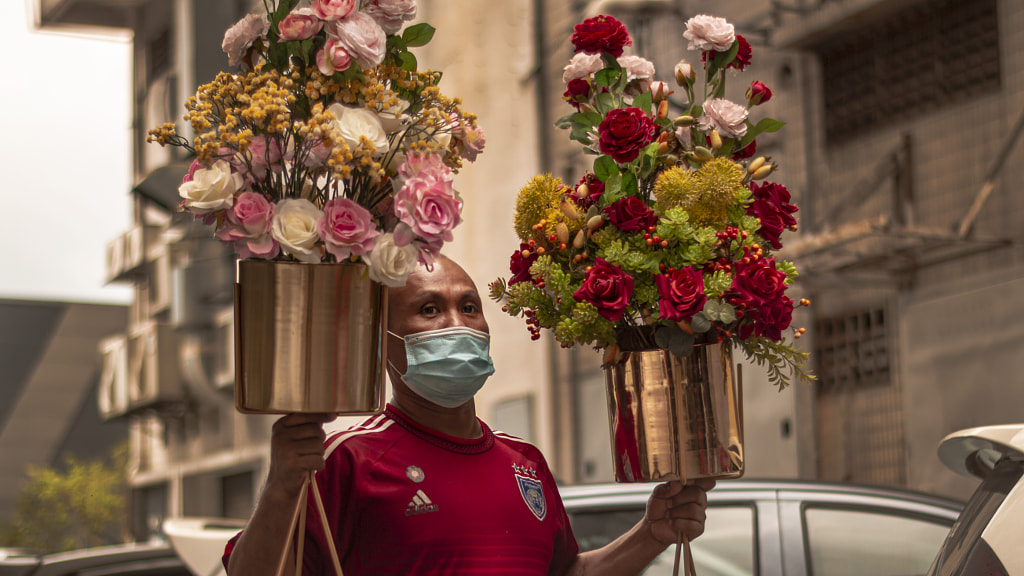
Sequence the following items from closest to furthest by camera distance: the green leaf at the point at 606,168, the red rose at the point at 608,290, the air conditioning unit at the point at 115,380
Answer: the red rose at the point at 608,290 → the green leaf at the point at 606,168 → the air conditioning unit at the point at 115,380

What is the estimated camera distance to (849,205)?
1150cm

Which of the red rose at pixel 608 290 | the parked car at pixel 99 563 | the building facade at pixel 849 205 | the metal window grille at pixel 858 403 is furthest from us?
the metal window grille at pixel 858 403

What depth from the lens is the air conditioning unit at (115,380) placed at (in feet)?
84.0

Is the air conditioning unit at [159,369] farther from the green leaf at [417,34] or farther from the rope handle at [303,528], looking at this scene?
the rope handle at [303,528]

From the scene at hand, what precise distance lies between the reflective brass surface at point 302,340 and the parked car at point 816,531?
2.54 meters

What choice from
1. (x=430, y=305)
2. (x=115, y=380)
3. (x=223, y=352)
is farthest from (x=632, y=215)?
(x=115, y=380)

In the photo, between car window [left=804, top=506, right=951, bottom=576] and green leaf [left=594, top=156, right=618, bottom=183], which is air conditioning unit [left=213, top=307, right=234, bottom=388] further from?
green leaf [left=594, top=156, right=618, bottom=183]

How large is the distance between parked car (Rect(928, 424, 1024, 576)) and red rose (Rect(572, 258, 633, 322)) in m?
0.99

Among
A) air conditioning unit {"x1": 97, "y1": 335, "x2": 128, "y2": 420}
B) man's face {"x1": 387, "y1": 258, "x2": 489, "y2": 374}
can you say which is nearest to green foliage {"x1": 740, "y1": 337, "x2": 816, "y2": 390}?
man's face {"x1": 387, "y1": 258, "x2": 489, "y2": 374}

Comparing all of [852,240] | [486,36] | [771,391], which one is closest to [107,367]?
[486,36]

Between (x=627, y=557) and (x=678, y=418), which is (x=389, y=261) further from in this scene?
(x=627, y=557)

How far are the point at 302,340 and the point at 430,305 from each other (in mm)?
659

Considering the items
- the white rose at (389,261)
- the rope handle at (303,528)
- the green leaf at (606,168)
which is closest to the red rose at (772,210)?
the green leaf at (606,168)

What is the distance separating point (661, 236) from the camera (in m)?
3.22
